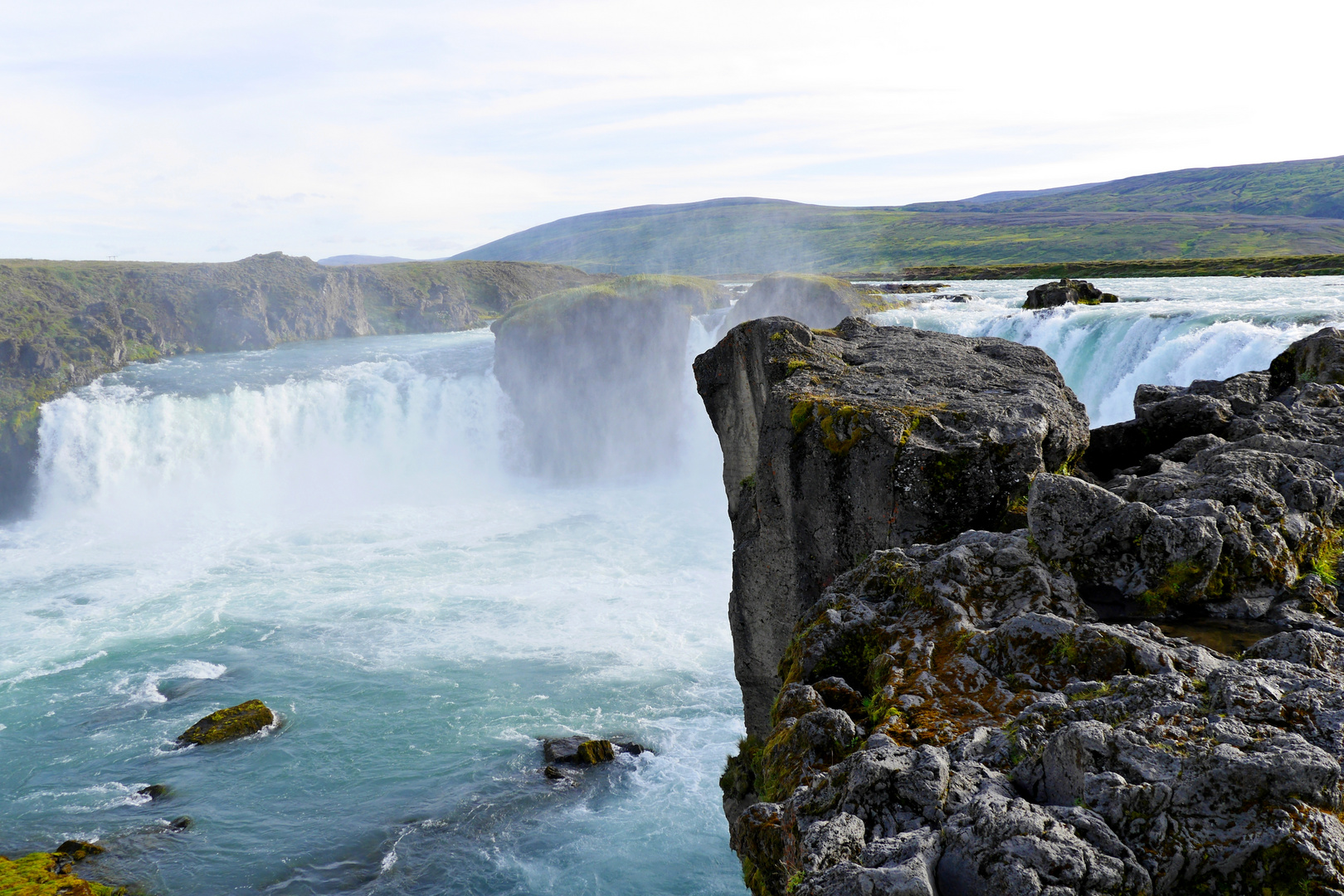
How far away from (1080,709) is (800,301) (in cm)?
4465

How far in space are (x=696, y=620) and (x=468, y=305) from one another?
88.3 meters

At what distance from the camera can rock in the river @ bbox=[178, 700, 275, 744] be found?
71.2 feet

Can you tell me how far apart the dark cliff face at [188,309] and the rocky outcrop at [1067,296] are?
59.7 m

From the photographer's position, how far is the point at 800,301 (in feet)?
157

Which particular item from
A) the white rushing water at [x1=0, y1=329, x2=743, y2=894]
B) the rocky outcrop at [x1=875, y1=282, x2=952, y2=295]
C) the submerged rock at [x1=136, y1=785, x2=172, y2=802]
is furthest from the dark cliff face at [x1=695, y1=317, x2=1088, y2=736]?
the rocky outcrop at [x1=875, y1=282, x2=952, y2=295]

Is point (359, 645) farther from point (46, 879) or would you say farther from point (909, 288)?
point (909, 288)

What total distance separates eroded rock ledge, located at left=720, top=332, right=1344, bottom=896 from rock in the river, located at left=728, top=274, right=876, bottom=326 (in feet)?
129

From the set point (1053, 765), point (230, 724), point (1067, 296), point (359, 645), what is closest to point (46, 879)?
point (230, 724)

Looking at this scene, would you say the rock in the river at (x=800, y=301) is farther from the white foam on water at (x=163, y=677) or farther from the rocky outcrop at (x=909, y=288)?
the white foam on water at (x=163, y=677)

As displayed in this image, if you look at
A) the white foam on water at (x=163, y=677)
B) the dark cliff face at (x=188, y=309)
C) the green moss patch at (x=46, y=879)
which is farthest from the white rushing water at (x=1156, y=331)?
the dark cliff face at (x=188, y=309)

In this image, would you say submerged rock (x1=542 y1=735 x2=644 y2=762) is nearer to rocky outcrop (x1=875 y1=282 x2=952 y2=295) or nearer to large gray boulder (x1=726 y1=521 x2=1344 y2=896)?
large gray boulder (x1=726 y1=521 x2=1344 y2=896)

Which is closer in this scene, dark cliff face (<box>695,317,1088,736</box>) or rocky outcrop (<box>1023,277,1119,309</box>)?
dark cliff face (<box>695,317,1088,736</box>)

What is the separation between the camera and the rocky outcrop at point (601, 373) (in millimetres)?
53312

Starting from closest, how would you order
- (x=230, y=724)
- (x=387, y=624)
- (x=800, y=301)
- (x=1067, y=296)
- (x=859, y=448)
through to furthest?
(x=859, y=448) < (x=230, y=724) < (x=387, y=624) < (x=1067, y=296) < (x=800, y=301)
